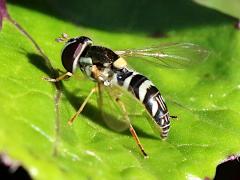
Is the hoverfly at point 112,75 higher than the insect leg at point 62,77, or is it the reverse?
the hoverfly at point 112,75

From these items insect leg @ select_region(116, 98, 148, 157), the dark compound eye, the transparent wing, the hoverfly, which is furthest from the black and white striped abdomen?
the transparent wing

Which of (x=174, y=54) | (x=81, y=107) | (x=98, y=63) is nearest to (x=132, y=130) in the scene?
(x=81, y=107)

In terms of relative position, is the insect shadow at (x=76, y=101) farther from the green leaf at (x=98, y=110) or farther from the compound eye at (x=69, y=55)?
the compound eye at (x=69, y=55)

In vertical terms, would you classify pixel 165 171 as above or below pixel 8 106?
below

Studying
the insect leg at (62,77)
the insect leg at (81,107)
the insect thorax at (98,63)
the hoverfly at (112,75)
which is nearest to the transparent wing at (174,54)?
the hoverfly at (112,75)

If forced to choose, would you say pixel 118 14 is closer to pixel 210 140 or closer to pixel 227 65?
pixel 227 65

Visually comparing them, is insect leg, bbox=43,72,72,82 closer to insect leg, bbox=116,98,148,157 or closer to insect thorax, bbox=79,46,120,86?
insect thorax, bbox=79,46,120,86

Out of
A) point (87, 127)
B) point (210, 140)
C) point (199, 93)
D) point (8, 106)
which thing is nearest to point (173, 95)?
point (199, 93)
